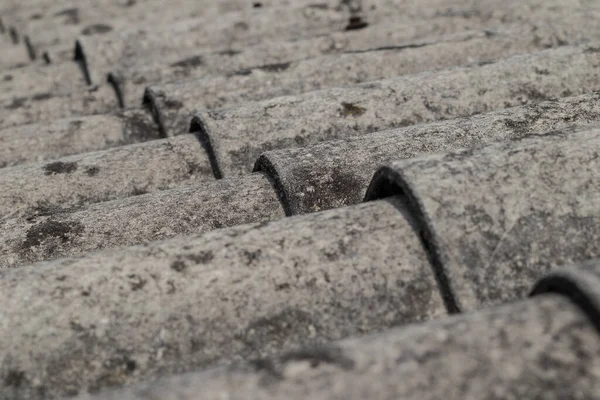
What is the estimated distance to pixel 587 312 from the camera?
4.92 feet

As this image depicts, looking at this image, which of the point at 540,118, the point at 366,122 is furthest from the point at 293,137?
the point at 540,118

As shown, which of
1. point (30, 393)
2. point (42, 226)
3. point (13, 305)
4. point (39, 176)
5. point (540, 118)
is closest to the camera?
point (30, 393)

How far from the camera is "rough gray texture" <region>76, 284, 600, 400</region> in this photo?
1.41 meters

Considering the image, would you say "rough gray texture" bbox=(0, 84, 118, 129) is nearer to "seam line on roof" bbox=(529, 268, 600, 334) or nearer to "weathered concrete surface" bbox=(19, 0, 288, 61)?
"weathered concrete surface" bbox=(19, 0, 288, 61)

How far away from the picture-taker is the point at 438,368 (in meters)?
1.44

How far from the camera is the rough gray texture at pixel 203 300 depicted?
184cm

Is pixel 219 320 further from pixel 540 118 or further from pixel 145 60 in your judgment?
pixel 145 60

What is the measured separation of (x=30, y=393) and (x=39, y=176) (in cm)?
144

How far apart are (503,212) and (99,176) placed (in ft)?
5.68

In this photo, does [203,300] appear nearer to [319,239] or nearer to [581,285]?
[319,239]

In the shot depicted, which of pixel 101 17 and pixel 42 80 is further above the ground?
pixel 101 17

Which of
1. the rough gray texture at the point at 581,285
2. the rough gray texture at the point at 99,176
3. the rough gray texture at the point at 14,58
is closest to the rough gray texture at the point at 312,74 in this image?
the rough gray texture at the point at 99,176

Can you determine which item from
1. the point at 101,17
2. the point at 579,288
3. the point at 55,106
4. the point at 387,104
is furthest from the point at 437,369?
the point at 101,17

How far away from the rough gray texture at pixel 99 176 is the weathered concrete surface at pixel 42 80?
2.03 m
